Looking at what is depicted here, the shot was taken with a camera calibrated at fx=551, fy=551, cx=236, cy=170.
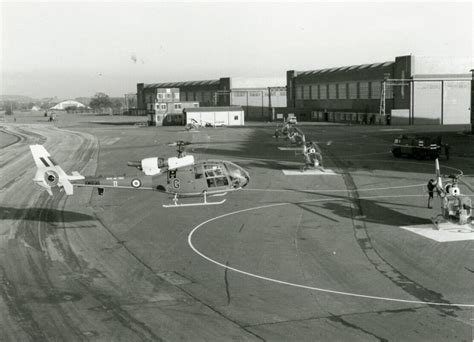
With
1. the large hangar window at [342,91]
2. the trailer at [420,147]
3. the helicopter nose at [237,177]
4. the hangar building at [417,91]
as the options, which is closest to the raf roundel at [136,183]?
the helicopter nose at [237,177]

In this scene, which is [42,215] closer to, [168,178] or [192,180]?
[168,178]

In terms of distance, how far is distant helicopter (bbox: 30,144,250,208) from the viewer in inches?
1293

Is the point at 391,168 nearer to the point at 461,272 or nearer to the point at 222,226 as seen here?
the point at 222,226

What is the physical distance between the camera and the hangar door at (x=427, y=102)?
12194cm

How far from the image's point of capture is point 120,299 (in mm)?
21062

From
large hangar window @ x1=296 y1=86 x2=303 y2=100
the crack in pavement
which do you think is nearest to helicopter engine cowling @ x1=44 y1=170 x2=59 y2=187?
the crack in pavement

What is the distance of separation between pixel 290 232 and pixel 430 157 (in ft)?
119

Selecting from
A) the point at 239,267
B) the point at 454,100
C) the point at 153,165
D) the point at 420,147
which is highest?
the point at 454,100

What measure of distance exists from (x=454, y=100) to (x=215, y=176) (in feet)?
343

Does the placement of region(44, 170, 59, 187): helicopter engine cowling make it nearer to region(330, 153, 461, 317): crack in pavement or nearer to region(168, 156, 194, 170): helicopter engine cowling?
region(168, 156, 194, 170): helicopter engine cowling

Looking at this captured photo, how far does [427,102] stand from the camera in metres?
123

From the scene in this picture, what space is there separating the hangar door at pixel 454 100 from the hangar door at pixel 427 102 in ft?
4.28

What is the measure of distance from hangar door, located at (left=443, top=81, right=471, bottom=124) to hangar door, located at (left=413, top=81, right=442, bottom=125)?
1.30 meters

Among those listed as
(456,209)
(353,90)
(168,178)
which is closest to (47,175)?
(168,178)
